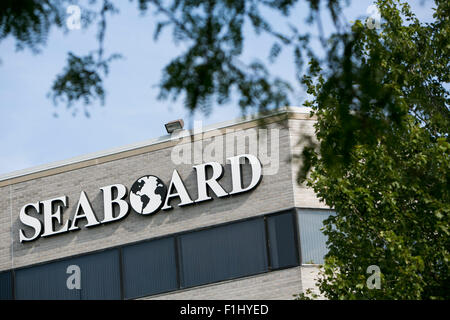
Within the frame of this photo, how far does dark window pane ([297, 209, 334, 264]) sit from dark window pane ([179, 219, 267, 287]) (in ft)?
3.30

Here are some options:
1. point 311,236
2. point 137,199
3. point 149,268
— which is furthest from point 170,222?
point 311,236

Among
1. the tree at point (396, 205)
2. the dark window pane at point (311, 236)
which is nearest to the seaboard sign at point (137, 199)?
the dark window pane at point (311, 236)

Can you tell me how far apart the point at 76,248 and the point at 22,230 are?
1.76 meters

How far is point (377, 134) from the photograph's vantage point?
6.11 m

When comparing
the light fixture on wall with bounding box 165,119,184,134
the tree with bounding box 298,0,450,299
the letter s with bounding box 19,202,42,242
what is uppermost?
the light fixture on wall with bounding box 165,119,184,134

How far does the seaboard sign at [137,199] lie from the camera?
884 inches

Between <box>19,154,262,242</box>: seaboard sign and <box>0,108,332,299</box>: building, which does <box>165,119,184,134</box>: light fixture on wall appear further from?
<box>19,154,262,242</box>: seaboard sign

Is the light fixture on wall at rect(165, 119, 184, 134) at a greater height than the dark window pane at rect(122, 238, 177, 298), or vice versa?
the light fixture on wall at rect(165, 119, 184, 134)

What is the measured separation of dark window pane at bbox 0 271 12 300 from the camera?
2416 cm

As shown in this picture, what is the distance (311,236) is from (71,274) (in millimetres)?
6622

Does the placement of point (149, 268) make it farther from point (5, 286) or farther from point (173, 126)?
point (5, 286)

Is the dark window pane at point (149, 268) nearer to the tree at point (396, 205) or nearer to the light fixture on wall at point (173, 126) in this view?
the light fixture on wall at point (173, 126)

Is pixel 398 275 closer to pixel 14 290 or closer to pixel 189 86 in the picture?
pixel 189 86

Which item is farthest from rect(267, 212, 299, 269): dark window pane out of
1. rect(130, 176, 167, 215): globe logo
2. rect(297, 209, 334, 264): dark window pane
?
rect(130, 176, 167, 215): globe logo
